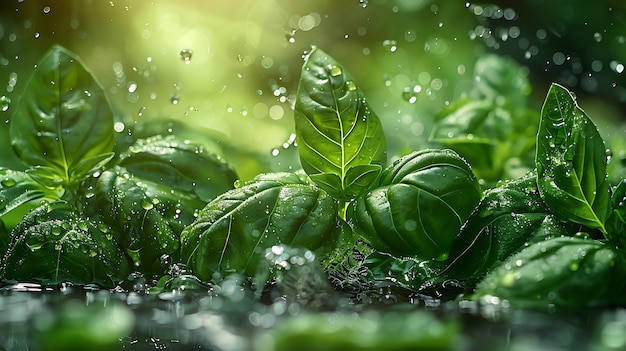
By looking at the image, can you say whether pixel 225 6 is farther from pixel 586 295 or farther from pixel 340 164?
pixel 586 295

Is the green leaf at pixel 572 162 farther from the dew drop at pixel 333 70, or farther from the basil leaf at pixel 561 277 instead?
the dew drop at pixel 333 70

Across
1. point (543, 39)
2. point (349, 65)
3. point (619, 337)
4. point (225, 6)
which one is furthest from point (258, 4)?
point (619, 337)

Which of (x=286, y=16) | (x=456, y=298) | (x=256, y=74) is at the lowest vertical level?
(x=456, y=298)

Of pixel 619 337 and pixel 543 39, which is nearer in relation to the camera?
pixel 619 337

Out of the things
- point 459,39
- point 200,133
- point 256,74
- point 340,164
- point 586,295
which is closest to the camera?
point 586,295

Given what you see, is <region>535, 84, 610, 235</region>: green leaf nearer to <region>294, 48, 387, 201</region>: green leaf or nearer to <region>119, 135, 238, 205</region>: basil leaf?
<region>294, 48, 387, 201</region>: green leaf
